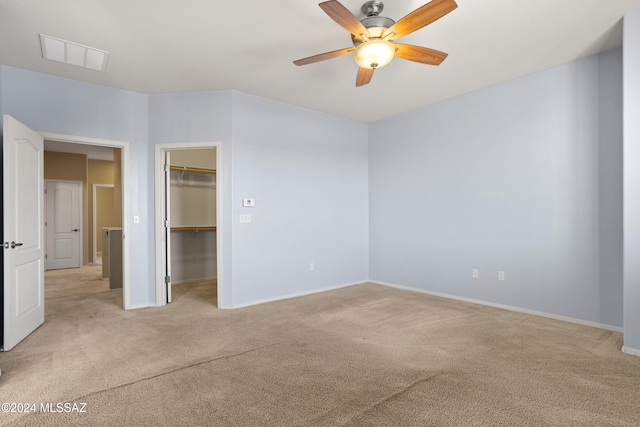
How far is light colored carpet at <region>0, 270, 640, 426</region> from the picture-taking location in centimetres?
196

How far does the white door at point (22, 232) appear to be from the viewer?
2.93m

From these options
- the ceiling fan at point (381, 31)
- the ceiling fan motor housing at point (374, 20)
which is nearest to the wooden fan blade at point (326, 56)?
the ceiling fan at point (381, 31)

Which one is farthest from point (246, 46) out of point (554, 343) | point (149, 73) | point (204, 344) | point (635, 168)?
point (554, 343)

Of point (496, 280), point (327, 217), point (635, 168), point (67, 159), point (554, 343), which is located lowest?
point (554, 343)

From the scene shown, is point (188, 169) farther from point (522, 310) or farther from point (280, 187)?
point (522, 310)

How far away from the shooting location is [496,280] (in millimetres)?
4211

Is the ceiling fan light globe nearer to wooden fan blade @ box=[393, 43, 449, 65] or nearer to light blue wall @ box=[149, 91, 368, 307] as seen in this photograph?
wooden fan blade @ box=[393, 43, 449, 65]

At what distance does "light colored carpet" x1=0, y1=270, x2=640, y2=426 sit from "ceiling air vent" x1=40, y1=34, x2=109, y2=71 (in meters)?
2.66

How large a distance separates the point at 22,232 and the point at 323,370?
299cm

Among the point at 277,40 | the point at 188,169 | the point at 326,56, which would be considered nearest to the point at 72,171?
the point at 188,169

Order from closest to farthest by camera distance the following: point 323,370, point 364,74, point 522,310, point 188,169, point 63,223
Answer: point 323,370 → point 364,74 → point 522,310 → point 188,169 → point 63,223

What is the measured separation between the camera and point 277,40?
3076 millimetres

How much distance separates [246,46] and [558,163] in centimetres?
343

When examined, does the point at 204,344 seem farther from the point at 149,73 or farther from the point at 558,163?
the point at 558,163
